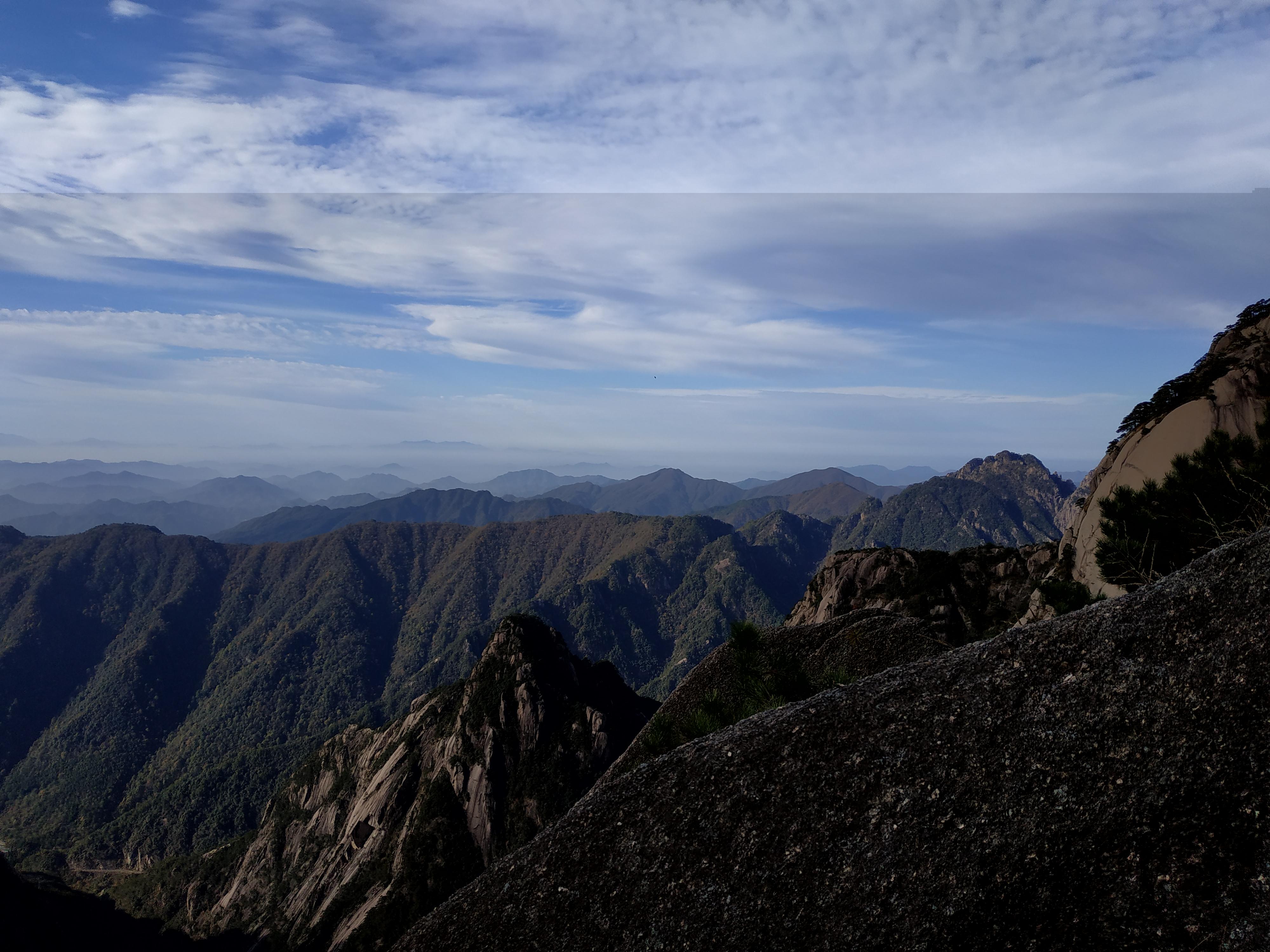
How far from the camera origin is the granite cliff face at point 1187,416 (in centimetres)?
4197

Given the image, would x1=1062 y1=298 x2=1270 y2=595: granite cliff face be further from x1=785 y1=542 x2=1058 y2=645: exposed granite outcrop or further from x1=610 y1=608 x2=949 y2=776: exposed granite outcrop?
x1=610 y1=608 x2=949 y2=776: exposed granite outcrop

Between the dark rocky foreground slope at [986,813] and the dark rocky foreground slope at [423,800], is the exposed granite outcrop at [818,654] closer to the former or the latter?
the dark rocky foreground slope at [986,813]

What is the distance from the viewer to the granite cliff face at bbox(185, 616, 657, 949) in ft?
347

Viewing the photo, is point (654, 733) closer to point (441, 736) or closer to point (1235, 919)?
point (1235, 919)

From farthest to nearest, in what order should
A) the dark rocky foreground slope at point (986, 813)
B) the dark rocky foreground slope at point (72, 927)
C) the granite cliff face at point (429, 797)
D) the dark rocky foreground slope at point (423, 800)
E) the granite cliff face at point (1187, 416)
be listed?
the dark rocky foreground slope at point (423, 800) → the granite cliff face at point (429, 797) → the dark rocky foreground slope at point (72, 927) → the granite cliff face at point (1187, 416) → the dark rocky foreground slope at point (986, 813)

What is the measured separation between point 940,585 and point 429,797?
94322mm

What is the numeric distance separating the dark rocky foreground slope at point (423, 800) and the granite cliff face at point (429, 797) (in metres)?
0.28

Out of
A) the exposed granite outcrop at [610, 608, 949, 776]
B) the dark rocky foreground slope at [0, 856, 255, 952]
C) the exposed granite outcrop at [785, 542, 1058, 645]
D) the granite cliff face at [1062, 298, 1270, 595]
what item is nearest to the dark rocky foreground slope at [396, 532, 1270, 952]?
the exposed granite outcrop at [610, 608, 949, 776]

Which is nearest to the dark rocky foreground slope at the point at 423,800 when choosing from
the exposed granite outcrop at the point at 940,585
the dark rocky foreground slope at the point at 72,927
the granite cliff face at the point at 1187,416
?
the dark rocky foreground slope at the point at 72,927

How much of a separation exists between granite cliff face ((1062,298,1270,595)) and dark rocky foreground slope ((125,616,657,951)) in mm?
79308

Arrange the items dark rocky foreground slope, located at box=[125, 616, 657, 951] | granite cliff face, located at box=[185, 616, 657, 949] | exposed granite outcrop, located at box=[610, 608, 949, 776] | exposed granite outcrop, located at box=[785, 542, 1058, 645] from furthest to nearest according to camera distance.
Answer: dark rocky foreground slope, located at box=[125, 616, 657, 951], granite cliff face, located at box=[185, 616, 657, 949], exposed granite outcrop, located at box=[785, 542, 1058, 645], exposed granite outcrop, located at box=[610, 608, 949, 776]

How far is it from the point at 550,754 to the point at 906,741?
121m

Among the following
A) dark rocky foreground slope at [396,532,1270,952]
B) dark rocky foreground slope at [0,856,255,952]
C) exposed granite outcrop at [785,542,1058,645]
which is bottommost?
dark rocky foreground slope at [0,856,255,952]

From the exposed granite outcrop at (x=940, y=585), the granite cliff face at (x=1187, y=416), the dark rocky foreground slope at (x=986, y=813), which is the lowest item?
the exposed granite outcrop at (x=940, y=585)
